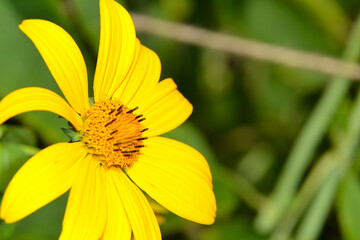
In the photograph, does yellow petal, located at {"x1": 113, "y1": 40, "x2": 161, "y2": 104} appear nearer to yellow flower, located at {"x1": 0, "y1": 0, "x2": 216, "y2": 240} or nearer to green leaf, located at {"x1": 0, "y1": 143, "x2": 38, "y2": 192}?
yellow flower, located at {"x1": 0, "y1": 0, "x2": 216, "y2": 240}

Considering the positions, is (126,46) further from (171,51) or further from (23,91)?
(171,51)

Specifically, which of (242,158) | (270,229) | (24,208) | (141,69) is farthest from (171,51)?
(24,208)

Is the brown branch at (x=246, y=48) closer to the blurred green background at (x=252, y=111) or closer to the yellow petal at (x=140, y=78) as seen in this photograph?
the blurred green background at (x=252, y=111)

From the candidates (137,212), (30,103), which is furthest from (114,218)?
(30,103)

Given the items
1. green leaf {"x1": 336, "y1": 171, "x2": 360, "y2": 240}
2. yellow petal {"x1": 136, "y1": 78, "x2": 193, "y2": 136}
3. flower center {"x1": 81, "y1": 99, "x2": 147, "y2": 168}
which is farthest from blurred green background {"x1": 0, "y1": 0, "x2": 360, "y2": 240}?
yellow petal {"x1": 136, "y1": 78, "x2": 193, "y2": 136}

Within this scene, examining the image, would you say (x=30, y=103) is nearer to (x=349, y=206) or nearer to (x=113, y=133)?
(x=113, y=133)

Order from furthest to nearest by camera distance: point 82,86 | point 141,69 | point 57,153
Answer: point 141,69, point 82,86, point 57,153

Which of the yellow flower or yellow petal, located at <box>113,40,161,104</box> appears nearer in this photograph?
the yellow flower

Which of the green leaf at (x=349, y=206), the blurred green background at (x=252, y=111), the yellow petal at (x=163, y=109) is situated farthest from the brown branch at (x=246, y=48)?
the yellow petal at (x=163, y=109)
